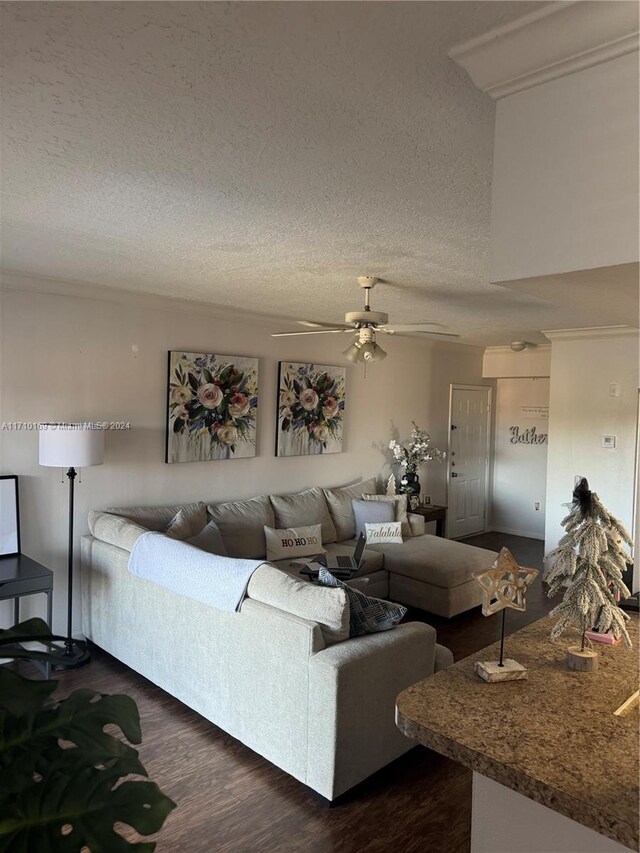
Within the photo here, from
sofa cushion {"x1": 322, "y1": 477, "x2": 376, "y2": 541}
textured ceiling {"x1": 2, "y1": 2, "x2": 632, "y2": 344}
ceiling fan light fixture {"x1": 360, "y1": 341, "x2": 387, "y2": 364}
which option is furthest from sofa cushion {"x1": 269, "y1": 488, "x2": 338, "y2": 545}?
textured ceiling {"x1": 2, "y1": 2, "x2": 632, "y2": 344}

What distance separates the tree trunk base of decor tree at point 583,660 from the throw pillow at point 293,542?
10.9 feet

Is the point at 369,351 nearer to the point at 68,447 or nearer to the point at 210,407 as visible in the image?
the point at 210,407

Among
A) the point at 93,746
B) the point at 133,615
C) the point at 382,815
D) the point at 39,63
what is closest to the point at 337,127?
the point at 39,63

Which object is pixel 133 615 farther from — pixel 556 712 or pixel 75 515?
pixel 556 712

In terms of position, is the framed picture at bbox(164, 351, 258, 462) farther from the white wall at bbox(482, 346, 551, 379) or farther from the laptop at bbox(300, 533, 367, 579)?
the white wall at bbox(482, 346, 551, 379)

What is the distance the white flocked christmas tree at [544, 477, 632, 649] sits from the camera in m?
1.68

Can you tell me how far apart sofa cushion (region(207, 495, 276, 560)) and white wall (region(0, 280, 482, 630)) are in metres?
0.22

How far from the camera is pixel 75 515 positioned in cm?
408

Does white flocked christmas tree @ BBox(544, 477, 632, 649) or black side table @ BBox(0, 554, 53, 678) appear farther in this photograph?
black side table @ BBox(0, 554, 53, 678)

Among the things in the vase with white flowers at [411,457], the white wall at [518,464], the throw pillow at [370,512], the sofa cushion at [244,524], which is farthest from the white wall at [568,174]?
the white wall at [518,464]

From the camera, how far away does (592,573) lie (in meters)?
1.70

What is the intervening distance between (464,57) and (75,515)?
3.72m

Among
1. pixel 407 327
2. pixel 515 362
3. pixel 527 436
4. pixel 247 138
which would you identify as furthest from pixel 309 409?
pixel 247 138

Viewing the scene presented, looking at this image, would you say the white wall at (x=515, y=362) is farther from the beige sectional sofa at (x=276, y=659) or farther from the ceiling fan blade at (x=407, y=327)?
the beige sectional sofa at (x=276, y=659)
